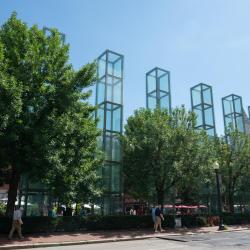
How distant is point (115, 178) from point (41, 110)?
33.2 feet

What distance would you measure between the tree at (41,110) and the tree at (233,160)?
16.7 m

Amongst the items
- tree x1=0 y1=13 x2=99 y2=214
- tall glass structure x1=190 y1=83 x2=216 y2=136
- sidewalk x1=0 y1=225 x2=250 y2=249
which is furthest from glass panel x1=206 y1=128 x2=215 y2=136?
tree x1=0 y1=13 x2=99 y2=214

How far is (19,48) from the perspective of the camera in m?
16.5

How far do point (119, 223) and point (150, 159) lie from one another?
16.8ft

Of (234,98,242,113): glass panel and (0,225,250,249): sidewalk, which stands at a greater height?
(234,98,242,113): glass panel

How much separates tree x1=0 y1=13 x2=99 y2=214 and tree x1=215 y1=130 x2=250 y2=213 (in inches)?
657

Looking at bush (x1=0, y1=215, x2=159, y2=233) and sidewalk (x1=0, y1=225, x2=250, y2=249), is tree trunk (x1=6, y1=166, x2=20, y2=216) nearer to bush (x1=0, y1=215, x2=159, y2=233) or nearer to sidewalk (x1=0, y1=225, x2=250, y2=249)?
bush (x1=0, y1=215, x2=159, y2=233)

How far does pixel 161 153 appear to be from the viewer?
2330 cm

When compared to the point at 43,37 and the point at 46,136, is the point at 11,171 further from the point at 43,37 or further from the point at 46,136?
the point at 43,37

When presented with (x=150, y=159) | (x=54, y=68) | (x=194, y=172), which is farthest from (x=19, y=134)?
(x=194, y=172)

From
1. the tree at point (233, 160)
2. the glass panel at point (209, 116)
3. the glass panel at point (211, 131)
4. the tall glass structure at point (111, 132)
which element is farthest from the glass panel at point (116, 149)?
the glass panel at point (209, 116)

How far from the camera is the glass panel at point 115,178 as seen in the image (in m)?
24.3

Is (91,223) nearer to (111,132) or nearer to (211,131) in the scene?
(111,132)

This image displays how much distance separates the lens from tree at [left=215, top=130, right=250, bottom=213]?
29.9m
